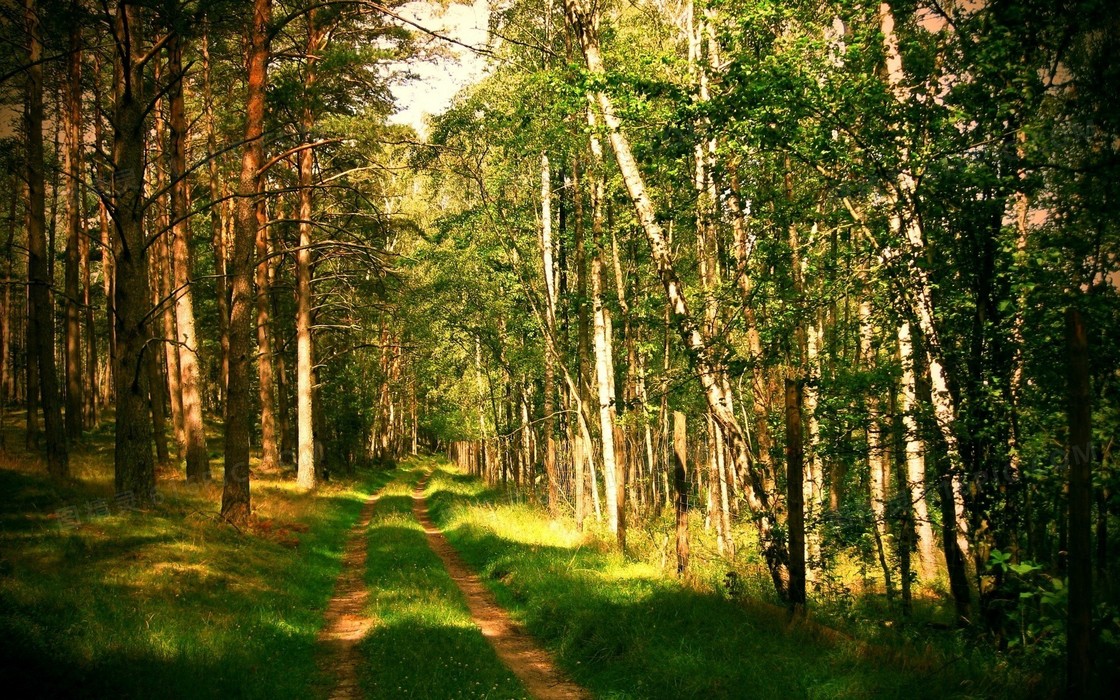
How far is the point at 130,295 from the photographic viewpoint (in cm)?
1134

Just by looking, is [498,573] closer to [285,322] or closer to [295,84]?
[295,84]

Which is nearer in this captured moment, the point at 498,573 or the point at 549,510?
the point at 498,573

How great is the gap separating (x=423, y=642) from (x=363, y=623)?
6.39ft

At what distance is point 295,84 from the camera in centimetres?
1557

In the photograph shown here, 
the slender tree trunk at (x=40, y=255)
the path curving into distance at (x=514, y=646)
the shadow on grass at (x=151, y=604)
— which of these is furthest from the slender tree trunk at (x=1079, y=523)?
the slender tree trunk at (x=40, y=255)

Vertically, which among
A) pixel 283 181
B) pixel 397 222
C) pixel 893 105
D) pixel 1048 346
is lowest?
pixel 1048 346

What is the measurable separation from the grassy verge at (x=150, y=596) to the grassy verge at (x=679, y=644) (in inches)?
126

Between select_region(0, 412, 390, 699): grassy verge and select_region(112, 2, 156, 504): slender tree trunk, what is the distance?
890 millimetres

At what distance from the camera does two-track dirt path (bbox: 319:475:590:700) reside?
7371 millimetres

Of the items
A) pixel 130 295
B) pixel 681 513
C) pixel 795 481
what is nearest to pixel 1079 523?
pixel 795 481

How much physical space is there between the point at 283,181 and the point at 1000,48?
70.7 feet

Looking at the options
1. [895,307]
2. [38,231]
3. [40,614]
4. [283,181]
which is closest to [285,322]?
[283,181]

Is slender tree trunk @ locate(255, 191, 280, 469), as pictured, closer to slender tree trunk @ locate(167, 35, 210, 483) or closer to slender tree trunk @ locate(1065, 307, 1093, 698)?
slender tree trunk @ locate(167, 35, 210, 483)

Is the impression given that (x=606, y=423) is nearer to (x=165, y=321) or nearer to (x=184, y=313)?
(x=184, y=313)
